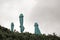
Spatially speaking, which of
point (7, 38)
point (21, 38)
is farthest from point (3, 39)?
point (21, 38)

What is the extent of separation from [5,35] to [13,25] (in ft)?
13.6

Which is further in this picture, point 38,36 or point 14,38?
point 38,36

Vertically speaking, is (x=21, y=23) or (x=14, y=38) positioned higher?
(x=21, y=23)

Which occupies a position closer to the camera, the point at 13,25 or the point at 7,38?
the point at 7,38

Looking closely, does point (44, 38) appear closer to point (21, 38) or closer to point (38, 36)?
point (38, 36)

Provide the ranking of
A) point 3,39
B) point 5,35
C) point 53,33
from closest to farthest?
point 3,39, point 5,35, point 53,33

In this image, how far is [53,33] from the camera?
2900 centimetres

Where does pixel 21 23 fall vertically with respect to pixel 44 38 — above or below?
above

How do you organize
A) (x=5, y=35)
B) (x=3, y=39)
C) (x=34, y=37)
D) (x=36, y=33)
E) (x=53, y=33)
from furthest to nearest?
1. (x=53, y=33)
2. (x=36, y=33)
3. (x=34, y=37)
4. (x=5, y=35)
5. (x=3, y=39)

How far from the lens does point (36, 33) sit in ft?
88.3

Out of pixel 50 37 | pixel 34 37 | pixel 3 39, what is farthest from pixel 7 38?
pixel 50 37

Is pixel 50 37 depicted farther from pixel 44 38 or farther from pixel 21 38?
pixel 21 38

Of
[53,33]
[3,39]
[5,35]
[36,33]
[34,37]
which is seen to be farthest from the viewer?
[53,33]

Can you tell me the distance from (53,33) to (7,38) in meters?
8.89
